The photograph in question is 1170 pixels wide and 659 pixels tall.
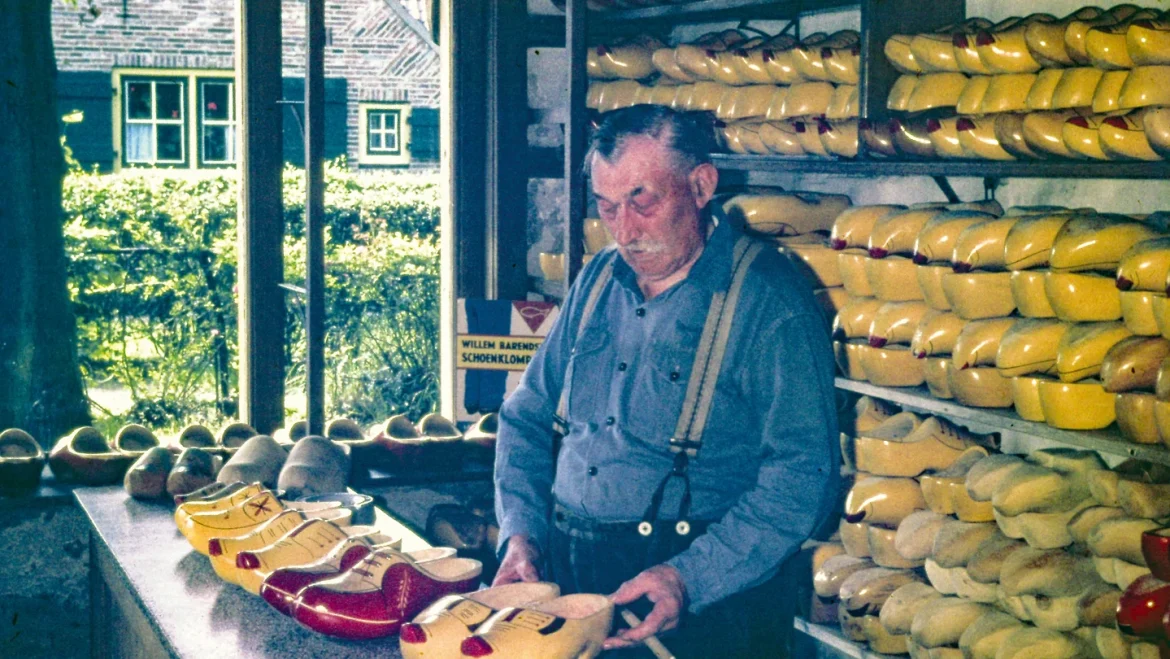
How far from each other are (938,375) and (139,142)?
7.31m

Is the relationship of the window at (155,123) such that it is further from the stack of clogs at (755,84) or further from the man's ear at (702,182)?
the man's ear at (702,182)

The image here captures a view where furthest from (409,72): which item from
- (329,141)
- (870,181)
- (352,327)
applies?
(870,181)

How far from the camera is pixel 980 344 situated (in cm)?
272

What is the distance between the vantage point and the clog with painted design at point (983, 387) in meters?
2.72

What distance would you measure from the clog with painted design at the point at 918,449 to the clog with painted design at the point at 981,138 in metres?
0.64

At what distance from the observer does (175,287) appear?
700 centimetres

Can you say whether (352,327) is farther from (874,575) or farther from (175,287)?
(874,575)

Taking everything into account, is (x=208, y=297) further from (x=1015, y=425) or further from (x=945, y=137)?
(x=1015, y=425)

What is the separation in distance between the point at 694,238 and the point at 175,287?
515cm

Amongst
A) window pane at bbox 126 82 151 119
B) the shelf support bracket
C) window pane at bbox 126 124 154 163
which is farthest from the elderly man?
window pane at bbox 126 82 151 119

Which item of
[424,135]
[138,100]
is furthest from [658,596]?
[424,135]

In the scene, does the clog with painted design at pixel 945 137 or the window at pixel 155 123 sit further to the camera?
the window at pixel 155 123

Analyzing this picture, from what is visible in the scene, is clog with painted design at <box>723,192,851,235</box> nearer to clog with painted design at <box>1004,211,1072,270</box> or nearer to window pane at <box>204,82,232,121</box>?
clog with painted design at <box>1004,211,1072,270</box>

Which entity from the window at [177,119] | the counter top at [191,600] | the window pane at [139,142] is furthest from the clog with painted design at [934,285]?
the window pane at [139,142]
